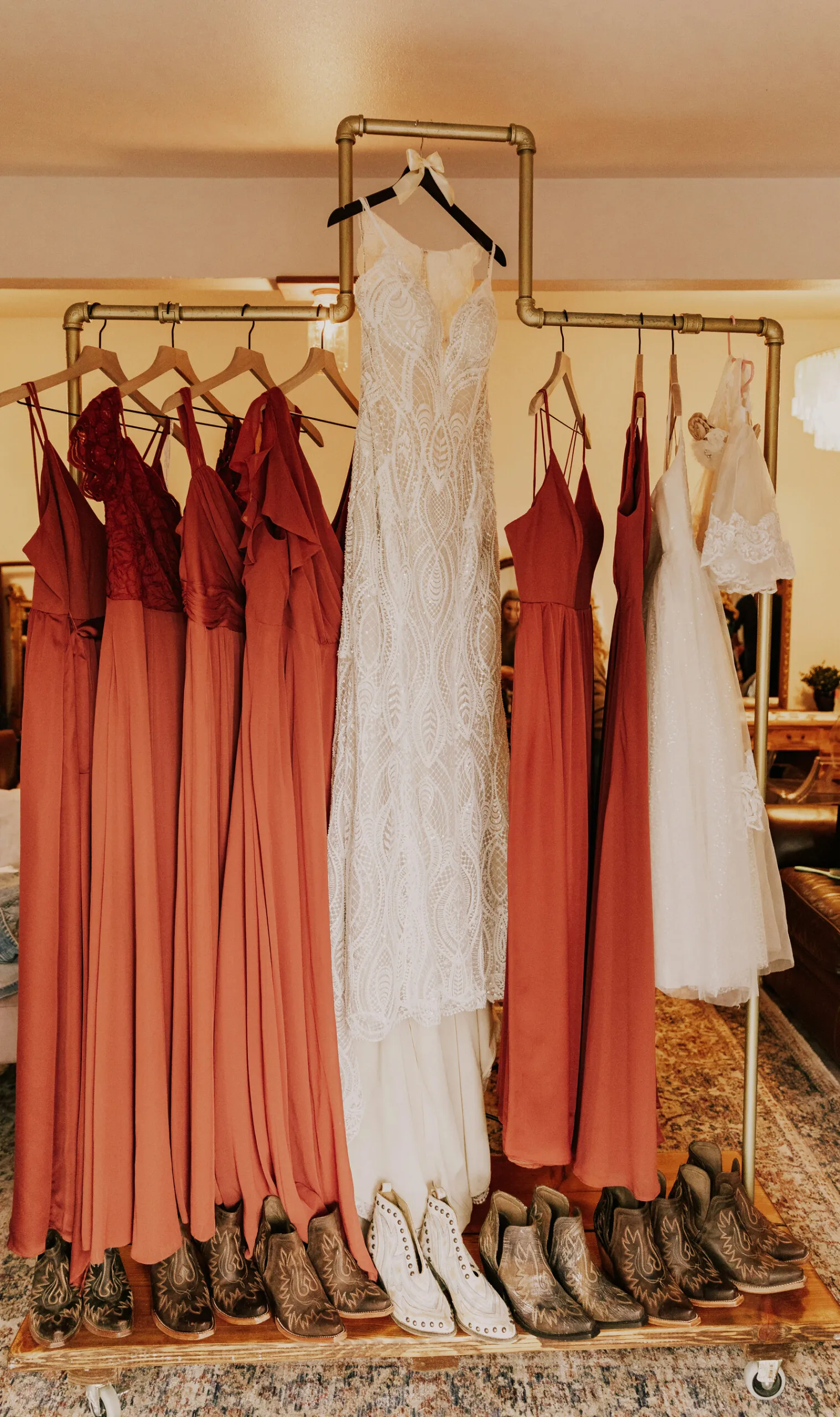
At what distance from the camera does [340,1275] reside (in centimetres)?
164

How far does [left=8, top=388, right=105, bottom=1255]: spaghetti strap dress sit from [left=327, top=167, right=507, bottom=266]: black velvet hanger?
61cm

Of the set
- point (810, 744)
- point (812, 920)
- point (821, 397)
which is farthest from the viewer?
point (810, 744)

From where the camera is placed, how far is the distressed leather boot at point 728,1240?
1684 millimetres

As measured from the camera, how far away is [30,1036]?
159 cm

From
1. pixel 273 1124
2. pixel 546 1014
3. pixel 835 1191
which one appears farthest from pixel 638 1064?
pixel 835 1191

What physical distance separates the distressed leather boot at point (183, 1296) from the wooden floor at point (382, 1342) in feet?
0.06

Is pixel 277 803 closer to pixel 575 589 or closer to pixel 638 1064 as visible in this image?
pixel 575 589

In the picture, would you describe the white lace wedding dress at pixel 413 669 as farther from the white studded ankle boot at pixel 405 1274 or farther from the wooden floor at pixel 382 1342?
the wooden floor at pixel 382 1342

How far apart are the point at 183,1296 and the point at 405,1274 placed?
1.25 feet

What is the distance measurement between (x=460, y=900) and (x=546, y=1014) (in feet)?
0.83

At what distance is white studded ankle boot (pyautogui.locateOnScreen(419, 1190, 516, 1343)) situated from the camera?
1587mm

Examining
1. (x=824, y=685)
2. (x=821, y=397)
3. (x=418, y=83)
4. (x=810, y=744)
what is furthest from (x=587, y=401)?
(x=418, y=83)

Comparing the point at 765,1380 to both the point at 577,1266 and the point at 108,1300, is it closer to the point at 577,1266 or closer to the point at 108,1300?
the point at 577,1266

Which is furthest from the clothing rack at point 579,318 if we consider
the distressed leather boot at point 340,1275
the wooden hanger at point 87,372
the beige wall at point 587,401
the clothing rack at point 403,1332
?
the beige wall at point 587,401
